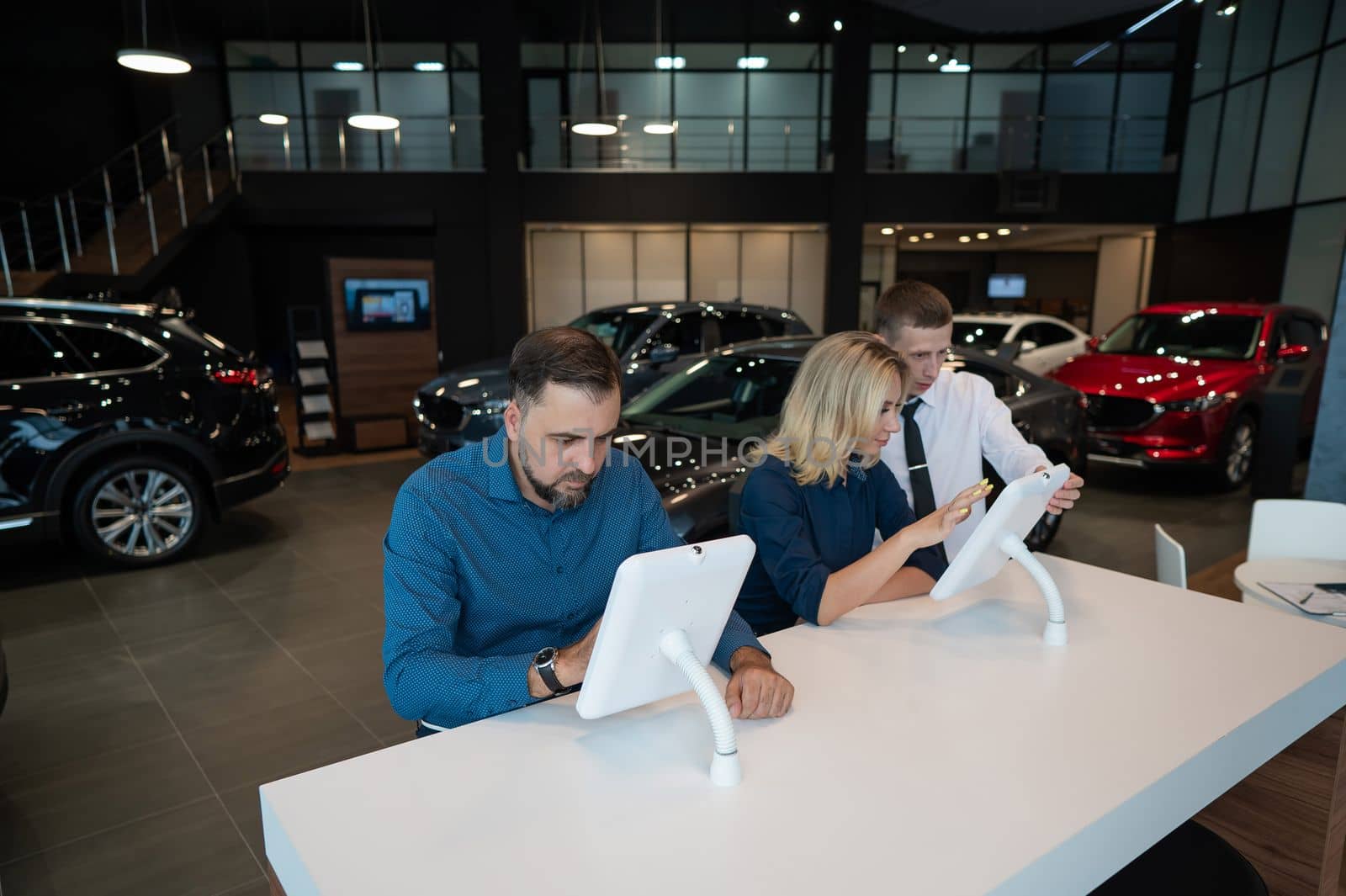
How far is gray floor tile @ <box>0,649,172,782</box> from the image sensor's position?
283cm

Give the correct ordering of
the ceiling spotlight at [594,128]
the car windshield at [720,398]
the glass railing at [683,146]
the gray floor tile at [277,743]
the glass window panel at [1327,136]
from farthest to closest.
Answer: the glass railing at [683,146] → the ceiling spotlight at [594,128] → the glass window panel at [1327,136] → the car windshield at [720,398] → the gray floor tile at [277,743]

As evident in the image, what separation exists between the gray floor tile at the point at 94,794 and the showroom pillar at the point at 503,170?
33.2 ft

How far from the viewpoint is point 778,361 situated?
13.7ft

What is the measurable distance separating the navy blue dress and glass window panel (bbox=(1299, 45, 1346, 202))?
37.1ft

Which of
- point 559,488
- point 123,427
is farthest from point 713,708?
point 123,427

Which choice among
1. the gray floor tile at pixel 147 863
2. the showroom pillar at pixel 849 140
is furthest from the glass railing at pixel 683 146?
the gray floor tile at pixel 147 863

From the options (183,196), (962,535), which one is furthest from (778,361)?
(183,196)

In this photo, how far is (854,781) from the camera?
1.24 meters

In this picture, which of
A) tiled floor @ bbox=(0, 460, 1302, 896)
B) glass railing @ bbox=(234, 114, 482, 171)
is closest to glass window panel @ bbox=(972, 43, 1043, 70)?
glass railing @ bbox=(234, 114, 482, 171)

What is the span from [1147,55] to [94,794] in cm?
1911

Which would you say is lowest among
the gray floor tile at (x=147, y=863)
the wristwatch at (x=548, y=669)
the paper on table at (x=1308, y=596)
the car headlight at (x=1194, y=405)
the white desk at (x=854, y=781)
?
the gray floor tile at (x=147, y=863)

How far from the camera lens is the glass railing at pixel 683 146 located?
43.5ft

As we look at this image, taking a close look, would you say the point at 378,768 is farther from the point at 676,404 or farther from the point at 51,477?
the point at 51,477

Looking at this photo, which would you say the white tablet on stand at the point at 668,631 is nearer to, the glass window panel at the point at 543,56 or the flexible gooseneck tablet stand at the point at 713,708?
the flexible gooseneck tablet stand at the point at 713,708
